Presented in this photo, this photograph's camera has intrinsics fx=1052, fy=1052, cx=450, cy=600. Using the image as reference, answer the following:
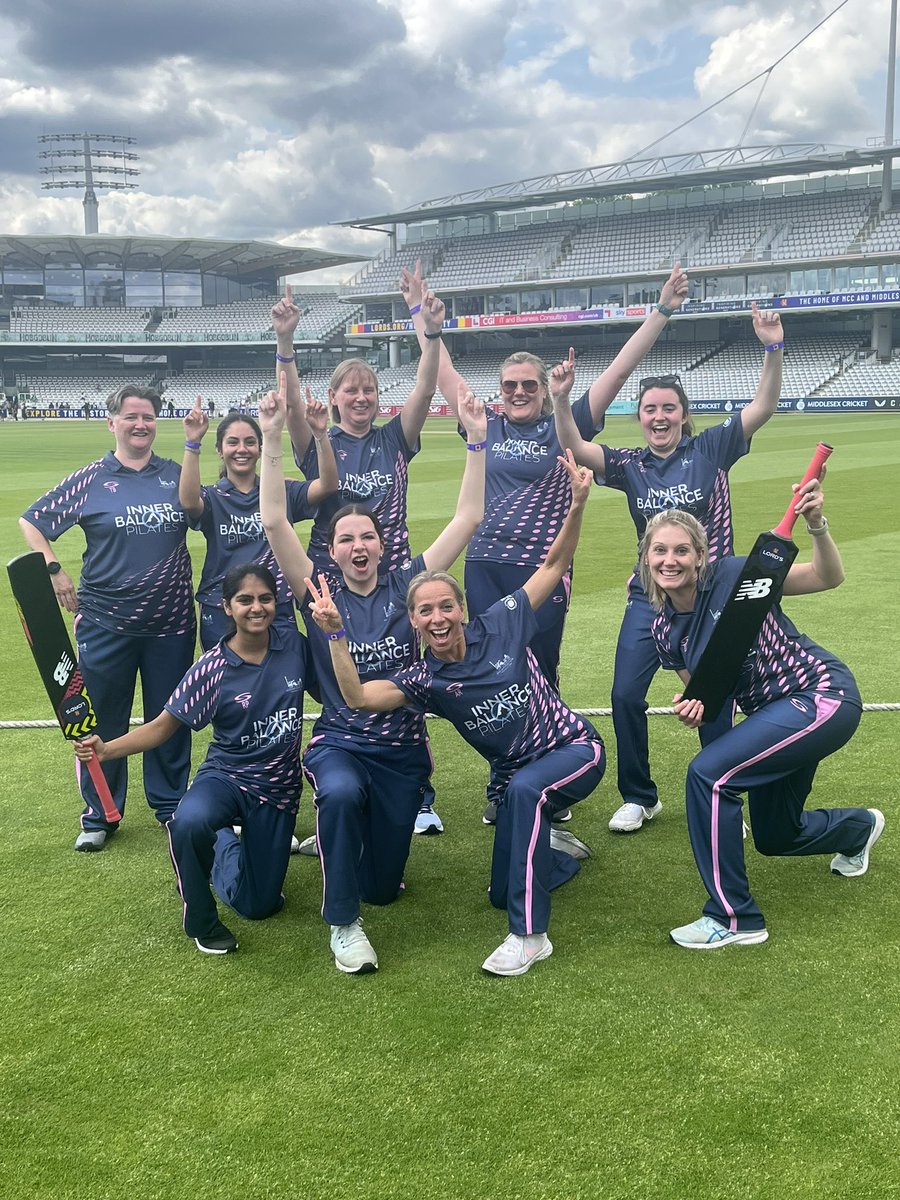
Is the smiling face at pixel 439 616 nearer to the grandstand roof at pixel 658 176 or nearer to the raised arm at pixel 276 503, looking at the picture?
the raised arm at pixel 276 503

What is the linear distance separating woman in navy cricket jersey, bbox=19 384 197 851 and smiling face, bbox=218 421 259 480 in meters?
0.33

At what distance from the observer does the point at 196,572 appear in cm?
1170

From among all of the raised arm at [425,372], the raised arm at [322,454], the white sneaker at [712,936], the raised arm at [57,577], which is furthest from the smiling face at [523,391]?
the white sneaker at [712,936]

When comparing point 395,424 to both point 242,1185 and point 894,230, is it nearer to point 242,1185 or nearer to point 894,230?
point 242,1185

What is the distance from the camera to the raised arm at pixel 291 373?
5082mm

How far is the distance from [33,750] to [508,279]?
59001 millimetres

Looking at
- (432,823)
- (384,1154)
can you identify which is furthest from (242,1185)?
(432,823)

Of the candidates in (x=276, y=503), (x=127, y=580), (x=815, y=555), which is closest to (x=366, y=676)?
(x=276, y=503)

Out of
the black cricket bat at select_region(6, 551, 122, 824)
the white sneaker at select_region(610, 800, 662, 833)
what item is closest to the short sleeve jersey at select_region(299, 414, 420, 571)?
the black cricket bat at select_region(6, 551, 122, 824)

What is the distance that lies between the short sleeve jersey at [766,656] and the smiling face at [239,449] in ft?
7.10

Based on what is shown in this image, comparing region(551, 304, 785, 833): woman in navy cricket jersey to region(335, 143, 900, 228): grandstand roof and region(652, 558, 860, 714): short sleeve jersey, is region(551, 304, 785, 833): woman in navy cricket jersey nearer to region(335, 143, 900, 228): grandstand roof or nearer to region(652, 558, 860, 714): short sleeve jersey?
region(652, 558, 860, 714): short sleeve jersey

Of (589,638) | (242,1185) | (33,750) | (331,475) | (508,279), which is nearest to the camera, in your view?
(242,1185)

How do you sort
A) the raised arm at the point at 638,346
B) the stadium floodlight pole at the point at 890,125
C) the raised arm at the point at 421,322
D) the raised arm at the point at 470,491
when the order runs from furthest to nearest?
the stadium floodlight pole at the point at 890,125 → the raised arm at the point at 421,322 → the raised arm at the point at 638,346 → the raised arm at the point at 470,491

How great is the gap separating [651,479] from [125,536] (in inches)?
102
